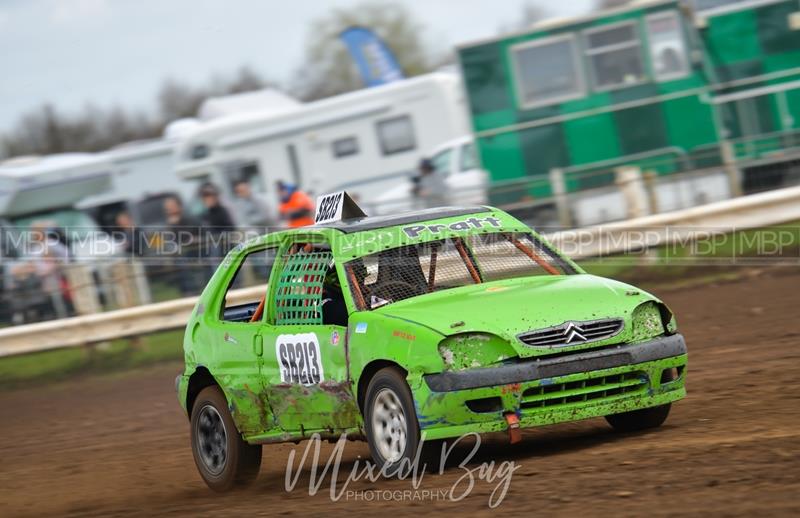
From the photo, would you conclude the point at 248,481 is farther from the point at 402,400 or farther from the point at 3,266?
the point at 3,266

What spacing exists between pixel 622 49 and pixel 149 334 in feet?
26.8

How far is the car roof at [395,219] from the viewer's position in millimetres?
7379

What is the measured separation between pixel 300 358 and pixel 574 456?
5.36 feet

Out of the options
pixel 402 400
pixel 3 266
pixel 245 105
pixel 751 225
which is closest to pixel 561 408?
pixel 402 400

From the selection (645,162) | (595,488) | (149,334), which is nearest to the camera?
(595,488)

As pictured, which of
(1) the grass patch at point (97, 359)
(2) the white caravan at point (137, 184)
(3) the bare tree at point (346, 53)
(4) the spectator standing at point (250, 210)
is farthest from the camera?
(3) the bare tree at point (346, 53)

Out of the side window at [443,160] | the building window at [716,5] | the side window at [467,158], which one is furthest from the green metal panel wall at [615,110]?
the side window at [443,160]

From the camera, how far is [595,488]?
5.41 meters

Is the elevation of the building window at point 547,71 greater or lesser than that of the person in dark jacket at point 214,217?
greater

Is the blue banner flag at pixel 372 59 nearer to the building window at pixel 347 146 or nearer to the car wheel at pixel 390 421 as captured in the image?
the building window at pixel 347 146

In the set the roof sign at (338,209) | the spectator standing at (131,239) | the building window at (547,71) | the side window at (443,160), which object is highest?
the building window at (547,71)

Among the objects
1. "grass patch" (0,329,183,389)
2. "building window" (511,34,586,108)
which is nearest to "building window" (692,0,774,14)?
"building window" (511,34,586,108)

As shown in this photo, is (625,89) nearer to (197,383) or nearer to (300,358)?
(197,383)

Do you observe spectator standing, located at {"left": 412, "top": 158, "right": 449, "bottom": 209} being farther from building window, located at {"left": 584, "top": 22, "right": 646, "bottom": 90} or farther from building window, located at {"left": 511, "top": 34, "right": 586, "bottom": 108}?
building window, located at {"left": 584, "top": 22, "right": 646, "bottom": 90}
